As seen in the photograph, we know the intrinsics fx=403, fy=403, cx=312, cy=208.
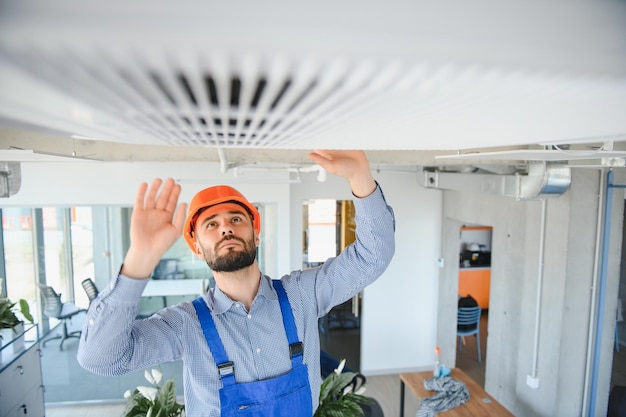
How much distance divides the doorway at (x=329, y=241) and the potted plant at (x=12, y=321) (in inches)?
152

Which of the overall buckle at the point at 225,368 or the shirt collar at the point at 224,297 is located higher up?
the shirt collar at the point at 224,297

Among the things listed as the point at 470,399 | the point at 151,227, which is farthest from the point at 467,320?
the point at 151,227

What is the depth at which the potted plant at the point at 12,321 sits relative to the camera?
3.60 meters

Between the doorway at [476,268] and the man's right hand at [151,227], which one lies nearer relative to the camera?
the man's right hand at [151,227]

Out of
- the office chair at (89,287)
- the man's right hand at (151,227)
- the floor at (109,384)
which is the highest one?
the man's right hand at (151,227)

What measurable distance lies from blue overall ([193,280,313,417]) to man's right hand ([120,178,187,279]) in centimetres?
51

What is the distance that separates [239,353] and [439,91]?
4.16 ft

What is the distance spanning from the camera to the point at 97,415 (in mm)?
5238

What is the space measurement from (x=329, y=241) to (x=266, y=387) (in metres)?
5.65

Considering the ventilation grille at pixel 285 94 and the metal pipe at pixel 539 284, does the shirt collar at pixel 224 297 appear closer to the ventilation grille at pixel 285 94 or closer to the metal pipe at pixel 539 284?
the ventilation grille at pixel 285 94

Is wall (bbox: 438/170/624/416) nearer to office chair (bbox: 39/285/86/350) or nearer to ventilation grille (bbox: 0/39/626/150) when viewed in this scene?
ventilation grille (bbox: 0/39/626/150)

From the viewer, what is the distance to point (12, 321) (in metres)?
3.62

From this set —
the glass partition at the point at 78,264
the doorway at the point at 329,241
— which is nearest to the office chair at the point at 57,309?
the glass partition at the point at 78,264

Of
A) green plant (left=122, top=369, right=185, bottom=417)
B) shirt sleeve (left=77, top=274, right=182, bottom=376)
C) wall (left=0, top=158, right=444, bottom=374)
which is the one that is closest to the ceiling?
shirt sleeve (left=77, top=274, right=182, bottom=376)
